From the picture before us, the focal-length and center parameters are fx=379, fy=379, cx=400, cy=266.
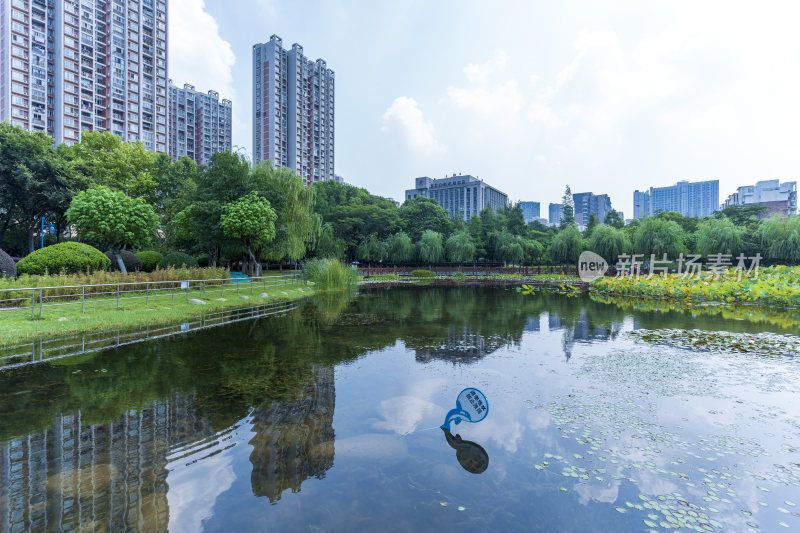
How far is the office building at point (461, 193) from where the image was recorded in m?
145

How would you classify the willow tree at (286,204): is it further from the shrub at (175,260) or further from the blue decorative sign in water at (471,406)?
the blue decorative sign in water at (471,406)


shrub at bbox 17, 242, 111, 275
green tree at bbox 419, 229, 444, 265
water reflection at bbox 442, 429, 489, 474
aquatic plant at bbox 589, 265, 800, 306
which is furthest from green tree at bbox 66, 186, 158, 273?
aquatic plant at bbox 589, 265, 800, 306

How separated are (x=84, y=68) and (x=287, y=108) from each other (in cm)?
3891

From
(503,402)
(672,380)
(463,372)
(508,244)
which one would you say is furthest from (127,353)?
(508,244)

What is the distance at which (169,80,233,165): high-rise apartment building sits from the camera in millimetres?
93188

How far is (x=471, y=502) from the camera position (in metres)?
3.35

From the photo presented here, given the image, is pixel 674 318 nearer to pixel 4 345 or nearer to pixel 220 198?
pixel 4 345

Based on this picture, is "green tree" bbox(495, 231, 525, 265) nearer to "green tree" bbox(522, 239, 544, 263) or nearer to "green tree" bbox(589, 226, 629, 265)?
"green tree" bbox(522, 239, 544, 263)

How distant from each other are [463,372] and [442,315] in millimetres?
7729

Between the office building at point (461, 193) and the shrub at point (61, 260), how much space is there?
418 ft

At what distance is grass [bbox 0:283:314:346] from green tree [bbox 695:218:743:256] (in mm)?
39628

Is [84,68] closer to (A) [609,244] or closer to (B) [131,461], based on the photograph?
(A) [609,244]

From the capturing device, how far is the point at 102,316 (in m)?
11.1

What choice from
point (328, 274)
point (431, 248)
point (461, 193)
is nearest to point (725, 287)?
point (328, 274)
